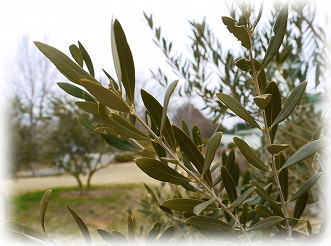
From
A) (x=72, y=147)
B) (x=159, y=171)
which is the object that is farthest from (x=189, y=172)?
(x=72, y=147)

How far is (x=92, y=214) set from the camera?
29.7ft

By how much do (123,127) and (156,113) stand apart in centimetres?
4

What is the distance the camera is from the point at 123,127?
14.4 inches

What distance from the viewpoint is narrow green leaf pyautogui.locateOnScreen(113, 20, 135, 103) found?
329 millimetres

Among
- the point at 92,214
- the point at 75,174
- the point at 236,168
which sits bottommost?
the point at 92,214

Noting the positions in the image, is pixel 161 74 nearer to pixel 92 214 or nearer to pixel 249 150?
pixel 249 150

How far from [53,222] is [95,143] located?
100 inches

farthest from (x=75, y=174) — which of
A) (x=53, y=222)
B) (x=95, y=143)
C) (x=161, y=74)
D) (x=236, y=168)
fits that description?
(x=236, y=168)

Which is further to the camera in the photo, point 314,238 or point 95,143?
point 95,143

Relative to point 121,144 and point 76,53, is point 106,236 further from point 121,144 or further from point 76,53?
point 76,53

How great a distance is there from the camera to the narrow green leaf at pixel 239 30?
0.35m

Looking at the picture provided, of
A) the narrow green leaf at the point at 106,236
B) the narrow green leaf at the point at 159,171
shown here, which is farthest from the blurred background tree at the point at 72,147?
the narrow green leaf at the point at 159,171

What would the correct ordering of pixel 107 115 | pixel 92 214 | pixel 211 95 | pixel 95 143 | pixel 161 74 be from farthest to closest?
1. pixel 95 143
2. pixel 92 214
3. pixel 161 74
4. pixel 211 95
5. pixel 107 115

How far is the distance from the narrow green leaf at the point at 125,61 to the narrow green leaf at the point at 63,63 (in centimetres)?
4
